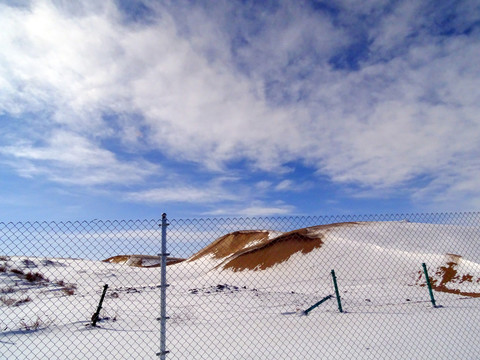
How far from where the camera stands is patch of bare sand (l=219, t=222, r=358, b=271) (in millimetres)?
39812

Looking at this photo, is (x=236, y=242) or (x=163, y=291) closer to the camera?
(x=163, y=291)

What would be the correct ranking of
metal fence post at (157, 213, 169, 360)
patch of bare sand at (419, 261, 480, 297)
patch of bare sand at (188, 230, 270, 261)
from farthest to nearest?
1. patch of bare sand at (188, 230, 270, 261)
2. patch of bare sand at (419, 261, 480, 297)
3. metal fence post at (157, 213, 169, 360)

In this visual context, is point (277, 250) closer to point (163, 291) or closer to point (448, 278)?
point (448, 278)

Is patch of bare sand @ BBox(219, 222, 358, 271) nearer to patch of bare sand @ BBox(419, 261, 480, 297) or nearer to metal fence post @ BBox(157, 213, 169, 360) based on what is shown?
patch of bare sand @ BBox(419, 261, 480, 297)

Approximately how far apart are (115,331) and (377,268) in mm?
28737

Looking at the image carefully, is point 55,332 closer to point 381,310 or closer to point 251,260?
point 381,310

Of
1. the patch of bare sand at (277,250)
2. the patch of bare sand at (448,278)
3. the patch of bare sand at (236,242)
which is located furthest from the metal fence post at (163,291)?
the patch of bare sand at (236,242)

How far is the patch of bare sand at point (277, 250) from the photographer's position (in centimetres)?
3981

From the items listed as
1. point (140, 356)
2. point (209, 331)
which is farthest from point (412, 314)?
point (140, 356)

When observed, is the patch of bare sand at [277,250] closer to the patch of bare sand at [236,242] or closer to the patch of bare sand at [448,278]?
the patch of bare sand at [236,242]

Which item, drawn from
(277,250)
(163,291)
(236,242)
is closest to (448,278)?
(277,250)

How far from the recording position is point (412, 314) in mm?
10750

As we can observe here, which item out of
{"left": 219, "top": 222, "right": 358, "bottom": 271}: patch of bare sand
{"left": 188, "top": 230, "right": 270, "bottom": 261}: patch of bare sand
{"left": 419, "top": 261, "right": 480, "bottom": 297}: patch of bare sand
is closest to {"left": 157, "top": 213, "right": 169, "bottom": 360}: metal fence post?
{"left": 419, "top": 261, "right": 480, "bottom": 297}: patch of bare sand

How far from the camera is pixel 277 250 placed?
41.9 m
